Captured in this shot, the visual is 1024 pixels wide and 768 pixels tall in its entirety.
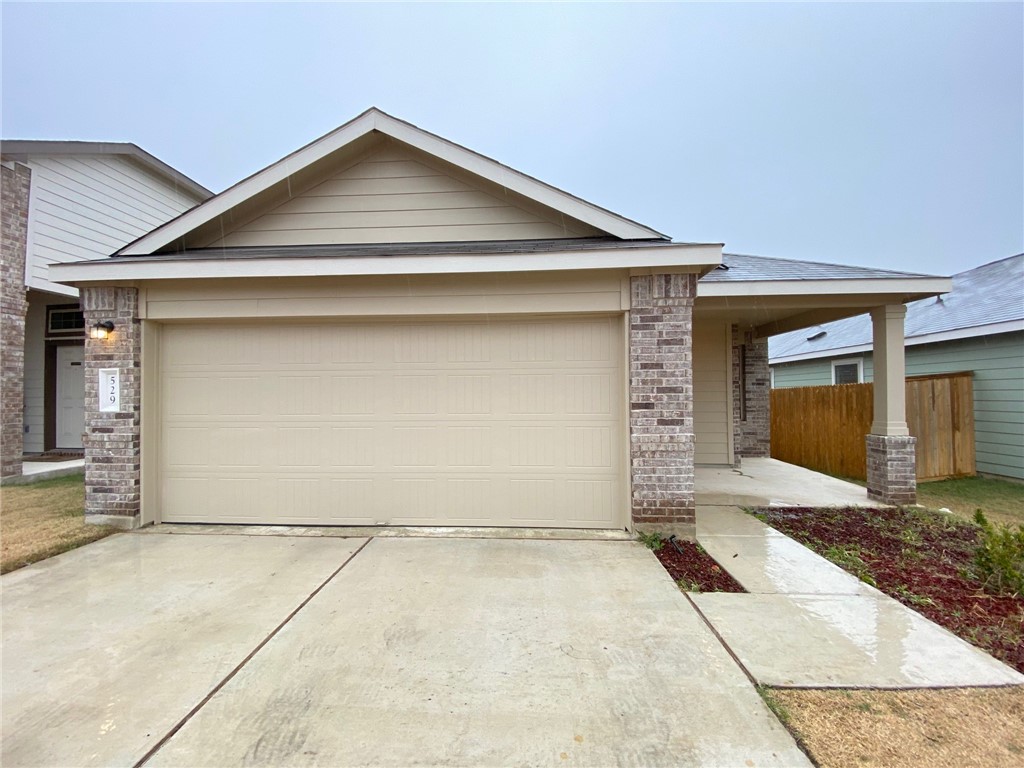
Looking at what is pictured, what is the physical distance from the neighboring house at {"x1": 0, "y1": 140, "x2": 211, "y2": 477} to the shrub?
12.4m

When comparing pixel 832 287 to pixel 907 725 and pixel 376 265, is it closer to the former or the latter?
pixel 907 725

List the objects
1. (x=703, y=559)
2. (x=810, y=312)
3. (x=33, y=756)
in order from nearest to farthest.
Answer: (x=33, y=756), (x=703, y=559), (x=810, y=312)

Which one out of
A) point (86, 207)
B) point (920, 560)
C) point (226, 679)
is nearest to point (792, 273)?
point (920, 560)

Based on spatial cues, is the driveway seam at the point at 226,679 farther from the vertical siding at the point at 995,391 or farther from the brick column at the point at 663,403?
the vertical siding at the point at 995,391

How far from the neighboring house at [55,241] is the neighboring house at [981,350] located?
1602 cm

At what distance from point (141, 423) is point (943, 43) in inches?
2568

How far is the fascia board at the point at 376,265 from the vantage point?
189 inches

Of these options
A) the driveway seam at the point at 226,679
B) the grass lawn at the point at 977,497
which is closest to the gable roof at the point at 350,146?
the driveway seam at the point at 226,679

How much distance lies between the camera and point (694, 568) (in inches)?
173

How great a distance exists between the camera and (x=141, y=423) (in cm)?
548

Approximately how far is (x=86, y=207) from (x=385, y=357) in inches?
328

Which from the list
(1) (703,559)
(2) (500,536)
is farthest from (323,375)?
(1) (703,559)

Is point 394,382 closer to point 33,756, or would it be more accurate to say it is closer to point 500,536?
point 500,536

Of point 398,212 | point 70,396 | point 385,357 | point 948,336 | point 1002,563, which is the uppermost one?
point 398,212
